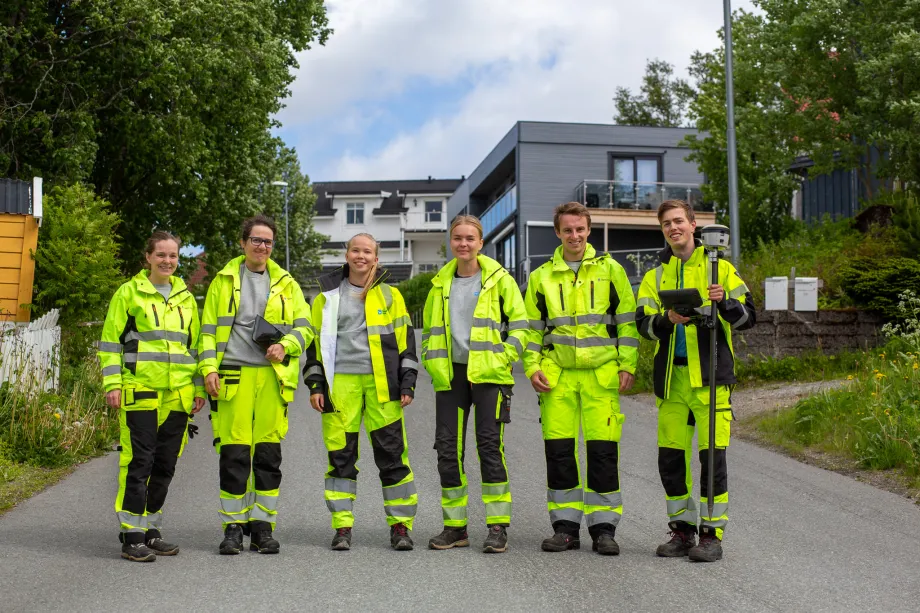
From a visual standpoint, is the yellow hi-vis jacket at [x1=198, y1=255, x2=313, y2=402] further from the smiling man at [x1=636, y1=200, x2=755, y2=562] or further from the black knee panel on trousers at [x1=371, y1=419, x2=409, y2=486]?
the smiling man at [x1=636, y1=200, x2=755, y2=562]

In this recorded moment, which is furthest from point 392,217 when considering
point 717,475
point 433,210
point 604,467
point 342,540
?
point 717,475

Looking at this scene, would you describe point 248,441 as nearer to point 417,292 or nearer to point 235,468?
point 235,468

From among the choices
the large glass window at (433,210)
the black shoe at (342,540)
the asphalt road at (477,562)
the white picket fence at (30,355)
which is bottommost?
the asphalt road at (477,562)

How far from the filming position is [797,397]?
47.6 ft

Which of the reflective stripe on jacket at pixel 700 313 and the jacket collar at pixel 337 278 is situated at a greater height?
the jacket collar at pixel 337 278

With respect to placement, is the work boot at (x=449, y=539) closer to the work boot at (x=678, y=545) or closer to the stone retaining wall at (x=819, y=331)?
the work boot at (x=678, y=545)

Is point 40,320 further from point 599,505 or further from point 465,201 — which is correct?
point 465,201

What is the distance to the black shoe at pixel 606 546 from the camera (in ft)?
22.7

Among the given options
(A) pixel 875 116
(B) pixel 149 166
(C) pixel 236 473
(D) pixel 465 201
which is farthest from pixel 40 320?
(D) pixel 465 201

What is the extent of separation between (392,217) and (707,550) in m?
80.7

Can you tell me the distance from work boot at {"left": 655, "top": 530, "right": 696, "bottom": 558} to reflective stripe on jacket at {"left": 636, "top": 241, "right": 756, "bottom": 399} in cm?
89

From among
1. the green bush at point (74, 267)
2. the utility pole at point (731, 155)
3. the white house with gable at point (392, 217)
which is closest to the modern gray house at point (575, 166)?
the utility pole at point (731, 155)

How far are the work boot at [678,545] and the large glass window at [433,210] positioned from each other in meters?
79.8

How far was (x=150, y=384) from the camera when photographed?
7.27 meters
